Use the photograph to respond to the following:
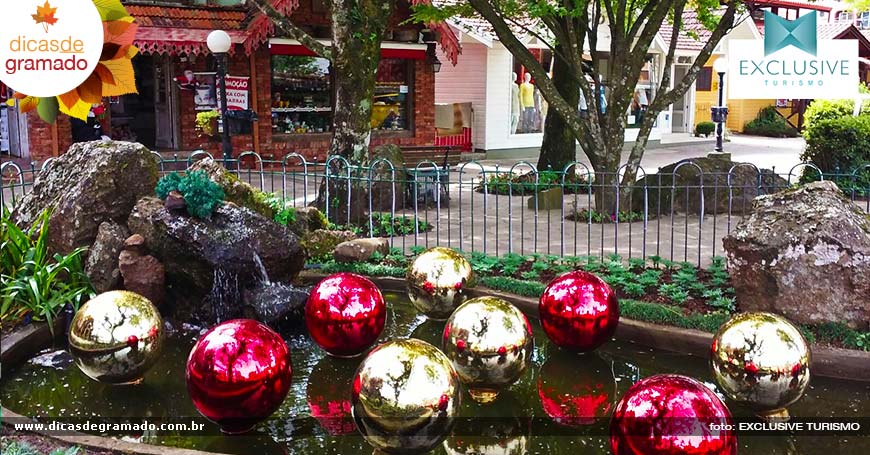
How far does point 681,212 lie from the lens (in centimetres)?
1267

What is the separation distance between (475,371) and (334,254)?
3851mm

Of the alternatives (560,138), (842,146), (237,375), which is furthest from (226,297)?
(842,146)

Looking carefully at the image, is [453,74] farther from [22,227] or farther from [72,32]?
[72,32]

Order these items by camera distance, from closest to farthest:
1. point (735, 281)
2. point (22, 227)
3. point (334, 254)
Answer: point (735, 281)
point (22, 227)
point (334, 254)

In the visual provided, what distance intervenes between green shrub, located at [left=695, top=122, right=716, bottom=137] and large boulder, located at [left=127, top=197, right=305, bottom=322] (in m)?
26.3

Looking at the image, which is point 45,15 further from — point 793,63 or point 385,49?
point 385,49

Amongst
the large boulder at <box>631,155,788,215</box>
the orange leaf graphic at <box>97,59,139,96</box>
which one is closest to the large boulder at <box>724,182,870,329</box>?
the orange leaf graphic at <box>97,59,139,96</box>

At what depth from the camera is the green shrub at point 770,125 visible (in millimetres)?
34469

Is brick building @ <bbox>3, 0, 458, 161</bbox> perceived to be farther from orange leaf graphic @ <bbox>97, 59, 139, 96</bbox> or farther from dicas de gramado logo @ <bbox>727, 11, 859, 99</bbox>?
orange leaf graphic @ <bbox>97, 59, 139, 96</bbox>

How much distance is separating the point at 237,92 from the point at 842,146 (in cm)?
1174

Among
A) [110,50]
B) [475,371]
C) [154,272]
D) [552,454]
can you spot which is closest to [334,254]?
[154,272]

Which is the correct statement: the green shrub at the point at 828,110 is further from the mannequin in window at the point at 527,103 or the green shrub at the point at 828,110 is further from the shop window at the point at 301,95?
the shop window at the point at 301,95

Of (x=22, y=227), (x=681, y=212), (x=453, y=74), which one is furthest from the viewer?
(x=453, y=74)

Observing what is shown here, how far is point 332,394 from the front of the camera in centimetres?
566
